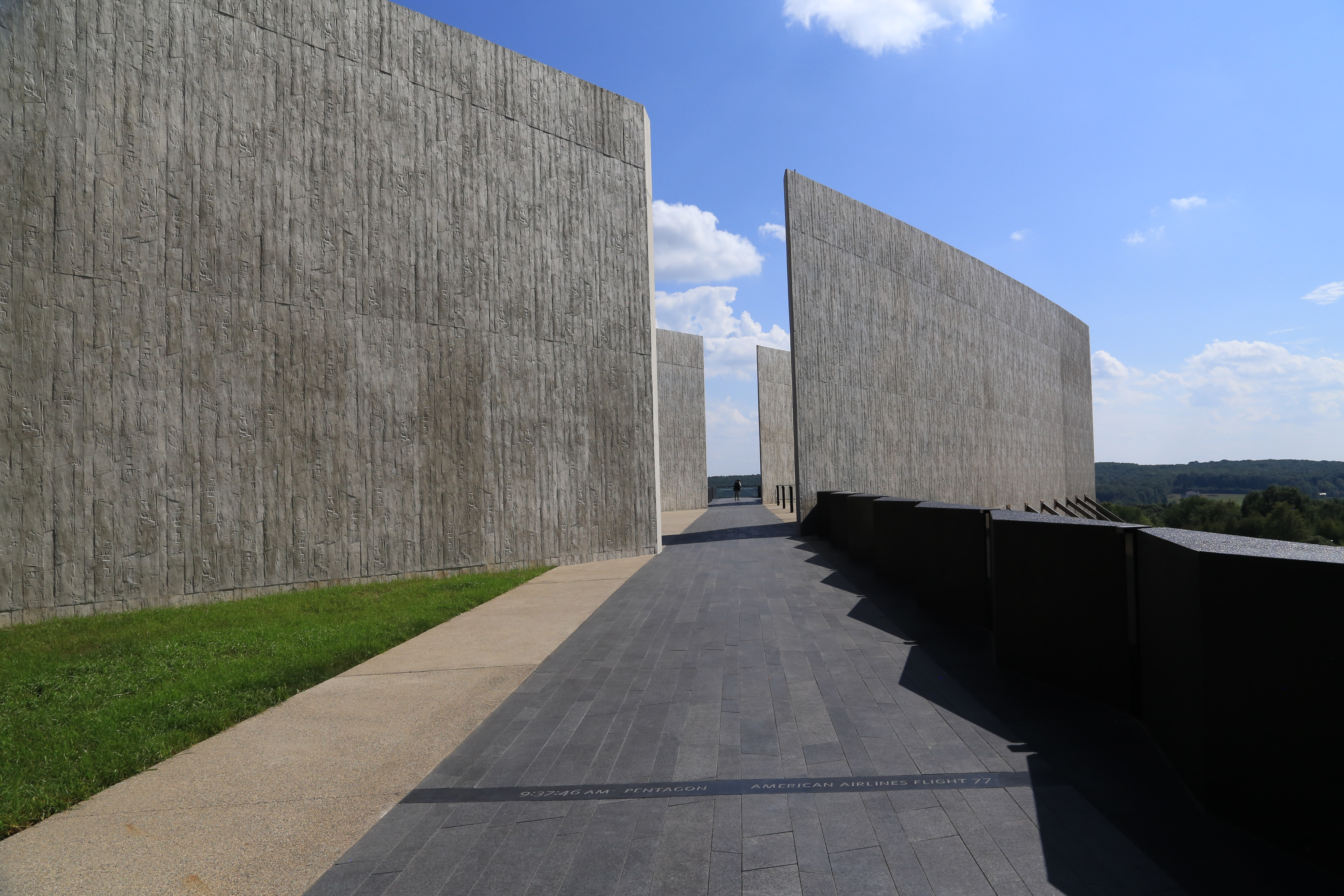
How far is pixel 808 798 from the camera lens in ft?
11.3

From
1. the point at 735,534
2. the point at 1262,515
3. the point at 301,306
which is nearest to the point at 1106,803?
the point at 301,306

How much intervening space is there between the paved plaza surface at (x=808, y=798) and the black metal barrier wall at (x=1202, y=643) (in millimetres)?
151

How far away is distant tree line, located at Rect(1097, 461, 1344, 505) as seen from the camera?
81938 mm

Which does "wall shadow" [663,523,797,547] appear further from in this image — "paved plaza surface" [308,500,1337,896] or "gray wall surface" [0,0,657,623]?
"paved plaza surface" [308,500,1337,896]

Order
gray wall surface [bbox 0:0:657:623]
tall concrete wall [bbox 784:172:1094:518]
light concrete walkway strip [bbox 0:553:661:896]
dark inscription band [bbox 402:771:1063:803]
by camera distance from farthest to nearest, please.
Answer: tall concrete wall [bbox 784:172:1094:518]
gray wall surface [bbox 0:0:657:623]
dark inscription band [bbox 402:771:1063:803]
light concrete walkway strip [bbox 0:553:661:896]

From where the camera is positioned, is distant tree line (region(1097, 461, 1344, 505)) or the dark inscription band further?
distant tree line (region(1097, 461, 1344, 505))

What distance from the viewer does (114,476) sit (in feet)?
30.7

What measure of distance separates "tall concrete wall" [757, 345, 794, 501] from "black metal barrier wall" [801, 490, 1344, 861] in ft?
101

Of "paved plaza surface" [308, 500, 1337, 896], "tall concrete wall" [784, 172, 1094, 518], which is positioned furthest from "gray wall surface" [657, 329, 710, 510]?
"paved plaza surface" [308, 500, 1337, 896]

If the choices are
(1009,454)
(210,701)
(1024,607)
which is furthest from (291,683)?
(1009,454)

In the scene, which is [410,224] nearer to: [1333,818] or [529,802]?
[529,802]

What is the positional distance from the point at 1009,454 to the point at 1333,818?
29443 mm

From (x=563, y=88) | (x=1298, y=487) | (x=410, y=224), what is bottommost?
(x=1298, y=487)

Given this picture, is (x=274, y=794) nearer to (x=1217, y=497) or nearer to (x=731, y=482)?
(x=731, y=482)
